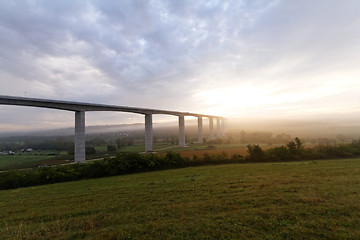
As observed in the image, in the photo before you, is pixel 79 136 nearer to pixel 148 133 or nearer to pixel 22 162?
pixel 148 133

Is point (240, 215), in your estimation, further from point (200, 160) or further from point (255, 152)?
point (255, 152)

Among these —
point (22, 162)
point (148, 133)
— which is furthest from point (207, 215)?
point (22, 162)

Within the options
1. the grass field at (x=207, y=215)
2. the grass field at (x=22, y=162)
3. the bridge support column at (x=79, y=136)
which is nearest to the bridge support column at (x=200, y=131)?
the bridge support column at (x=79, y=136)

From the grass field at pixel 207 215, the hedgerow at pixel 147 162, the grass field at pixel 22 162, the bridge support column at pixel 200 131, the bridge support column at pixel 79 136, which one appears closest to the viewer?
the grass field at pixel 207 215

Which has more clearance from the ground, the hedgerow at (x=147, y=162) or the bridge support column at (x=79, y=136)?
the bridge support column at (x=79, y=136)

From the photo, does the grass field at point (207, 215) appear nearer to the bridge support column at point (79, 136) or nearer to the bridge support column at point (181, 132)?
the bridge support column at point (79, 136)

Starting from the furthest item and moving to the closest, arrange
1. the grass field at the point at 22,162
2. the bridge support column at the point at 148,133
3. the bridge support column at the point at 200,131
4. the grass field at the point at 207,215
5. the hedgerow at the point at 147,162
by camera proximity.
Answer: the bridge support column at the point at 200,131 → the bridge support column at the point at 148,133 → the grass field at the point at 22,162 → the hedgerow at the point at 147,162 → the grass field at the point at 207,215

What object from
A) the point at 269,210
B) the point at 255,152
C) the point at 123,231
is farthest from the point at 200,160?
the point at 123,231

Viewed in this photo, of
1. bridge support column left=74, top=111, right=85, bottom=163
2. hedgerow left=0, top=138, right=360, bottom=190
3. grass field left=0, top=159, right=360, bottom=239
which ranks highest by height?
bridge support column left=74, top=111, right=85, bottom=163

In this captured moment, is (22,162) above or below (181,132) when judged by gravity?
below

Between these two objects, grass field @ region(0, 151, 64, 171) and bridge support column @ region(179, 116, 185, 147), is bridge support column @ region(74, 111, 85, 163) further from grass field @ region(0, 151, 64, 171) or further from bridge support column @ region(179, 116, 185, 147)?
bridge support column @ region(179, 116, 185, 147)

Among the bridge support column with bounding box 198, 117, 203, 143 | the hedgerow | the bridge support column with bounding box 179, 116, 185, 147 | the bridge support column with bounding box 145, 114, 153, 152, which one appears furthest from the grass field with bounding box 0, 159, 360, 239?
the bridge support column with bounding box 198, 117, 203, 143

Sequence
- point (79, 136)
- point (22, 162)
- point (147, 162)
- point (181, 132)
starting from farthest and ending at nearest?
1. point (181, 132)
2. point (22, 162)
3. point (79, 136)
4. point (147, 162)

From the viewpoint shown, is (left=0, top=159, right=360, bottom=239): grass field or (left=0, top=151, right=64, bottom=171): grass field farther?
(left=0, top=151, right=64, bottom=171): grass field
